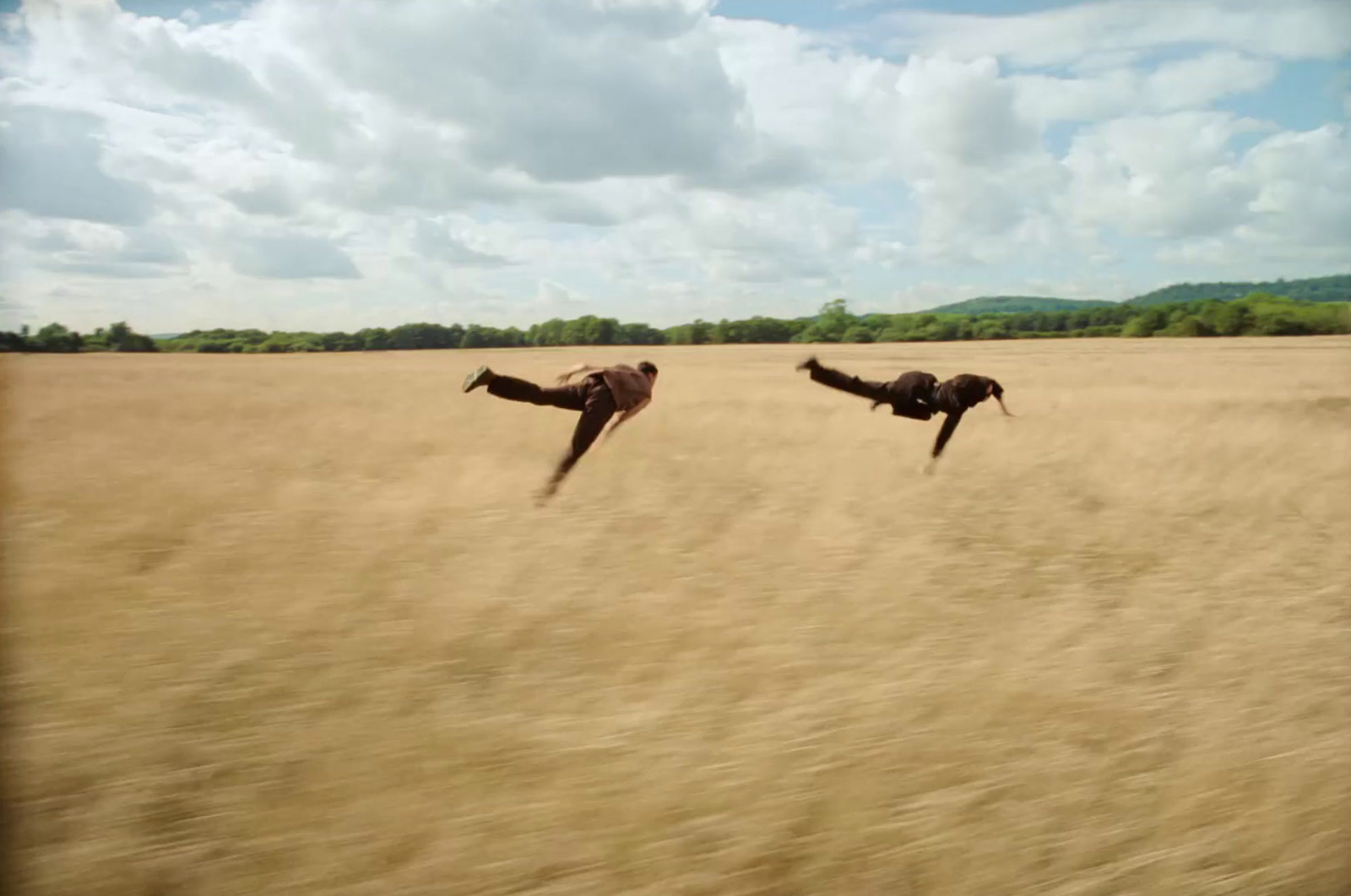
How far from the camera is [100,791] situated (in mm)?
3562

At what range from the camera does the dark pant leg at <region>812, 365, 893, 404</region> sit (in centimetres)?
536

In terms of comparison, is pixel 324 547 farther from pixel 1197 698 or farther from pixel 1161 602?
pixel 1161 602

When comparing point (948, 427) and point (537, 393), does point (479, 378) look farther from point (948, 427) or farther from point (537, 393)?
point (948, 427)

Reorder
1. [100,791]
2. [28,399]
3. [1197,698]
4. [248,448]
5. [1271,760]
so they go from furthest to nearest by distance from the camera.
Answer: [248,448] < [28,399] < [1197,698] < [1271,760] < [100,791]

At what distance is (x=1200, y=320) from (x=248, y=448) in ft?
72.9

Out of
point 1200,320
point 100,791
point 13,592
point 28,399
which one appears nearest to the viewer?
point 100,791

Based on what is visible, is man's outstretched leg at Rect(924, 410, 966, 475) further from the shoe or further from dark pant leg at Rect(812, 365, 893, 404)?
the shoe

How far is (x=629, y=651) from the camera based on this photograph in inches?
214

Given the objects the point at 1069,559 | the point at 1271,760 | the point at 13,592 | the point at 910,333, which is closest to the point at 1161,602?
the point at 1069,559

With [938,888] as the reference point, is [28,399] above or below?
above

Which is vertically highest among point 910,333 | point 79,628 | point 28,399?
point 910,333

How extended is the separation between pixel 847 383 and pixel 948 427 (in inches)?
57.0

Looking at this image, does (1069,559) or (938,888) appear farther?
(1069,559)

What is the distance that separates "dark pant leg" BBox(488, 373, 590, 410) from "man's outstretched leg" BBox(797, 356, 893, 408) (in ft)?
4.59
